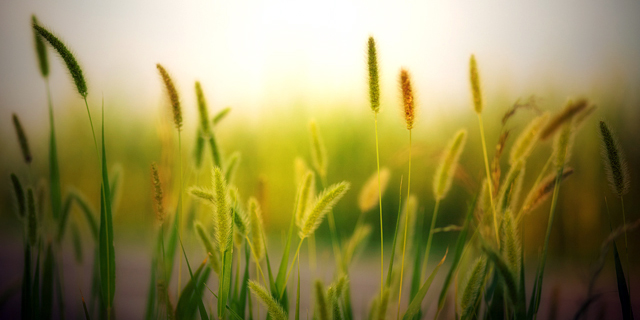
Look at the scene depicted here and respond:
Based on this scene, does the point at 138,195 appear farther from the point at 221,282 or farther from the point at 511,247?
the point at 511,247

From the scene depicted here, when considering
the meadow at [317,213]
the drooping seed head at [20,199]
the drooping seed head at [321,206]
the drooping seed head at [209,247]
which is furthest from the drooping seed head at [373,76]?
the drooping seed head at [20,199]

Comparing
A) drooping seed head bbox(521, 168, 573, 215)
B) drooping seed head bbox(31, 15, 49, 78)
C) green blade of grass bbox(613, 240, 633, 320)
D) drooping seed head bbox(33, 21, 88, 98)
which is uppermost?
drooping seed head bbox(31, 15, 49, 78)

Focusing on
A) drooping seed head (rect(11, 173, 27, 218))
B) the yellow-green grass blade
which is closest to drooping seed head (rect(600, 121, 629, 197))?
the yellow-green grass blade

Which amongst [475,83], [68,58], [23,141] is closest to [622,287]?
[475,83]

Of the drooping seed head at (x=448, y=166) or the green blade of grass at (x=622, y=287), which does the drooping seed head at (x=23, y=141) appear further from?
the green blade of grass at (x=622, y=287)

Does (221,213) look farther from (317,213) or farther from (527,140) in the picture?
(527,140)

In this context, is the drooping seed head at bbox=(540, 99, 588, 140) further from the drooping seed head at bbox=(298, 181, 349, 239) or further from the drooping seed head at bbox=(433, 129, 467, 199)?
the drooping seed head at bbox=(298, 181, 349, 239)

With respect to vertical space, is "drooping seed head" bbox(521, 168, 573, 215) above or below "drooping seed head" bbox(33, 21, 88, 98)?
below

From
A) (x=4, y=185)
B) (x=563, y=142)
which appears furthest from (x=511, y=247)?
(x=4, y=185)
